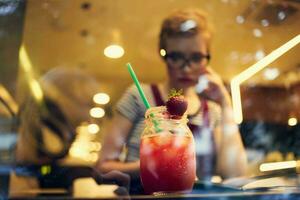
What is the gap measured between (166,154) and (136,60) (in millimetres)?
1369

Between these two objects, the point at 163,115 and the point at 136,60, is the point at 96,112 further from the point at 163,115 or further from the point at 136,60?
the point at 163,115

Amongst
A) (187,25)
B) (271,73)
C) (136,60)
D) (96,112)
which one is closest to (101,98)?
(96,112)

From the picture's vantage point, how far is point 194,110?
104 cm

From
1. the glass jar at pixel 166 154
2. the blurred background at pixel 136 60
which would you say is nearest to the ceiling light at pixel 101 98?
the blurred background at pixel 136 60

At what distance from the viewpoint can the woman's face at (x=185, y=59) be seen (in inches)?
45.7

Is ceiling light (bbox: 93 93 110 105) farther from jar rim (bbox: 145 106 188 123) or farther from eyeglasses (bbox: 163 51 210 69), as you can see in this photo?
jar rim (bbox: 145 106 188 123)

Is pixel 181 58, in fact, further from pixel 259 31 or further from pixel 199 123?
pixel 259 31

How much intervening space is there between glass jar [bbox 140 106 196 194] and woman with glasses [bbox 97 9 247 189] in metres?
0.15

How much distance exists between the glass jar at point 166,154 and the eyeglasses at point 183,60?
1.59 feet

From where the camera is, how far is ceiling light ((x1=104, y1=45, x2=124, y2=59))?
79.0 inches

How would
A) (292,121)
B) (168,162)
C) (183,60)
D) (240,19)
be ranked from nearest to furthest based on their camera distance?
(168,162), (183,60), (292,121), (240,19)

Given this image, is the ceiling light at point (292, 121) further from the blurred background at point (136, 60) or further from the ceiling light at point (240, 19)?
the ceiling light at point (240, 19)

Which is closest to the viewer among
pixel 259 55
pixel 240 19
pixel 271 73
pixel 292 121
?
pixel 292 121

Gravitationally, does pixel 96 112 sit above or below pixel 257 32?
below
